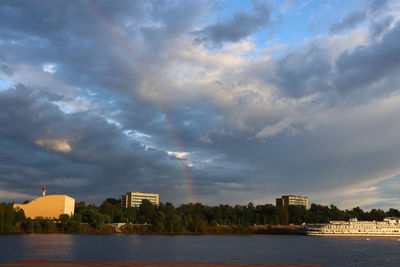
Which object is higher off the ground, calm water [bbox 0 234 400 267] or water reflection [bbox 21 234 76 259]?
water reflection [bbox 21 234 76 259]

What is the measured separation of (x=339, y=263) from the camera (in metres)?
89.3

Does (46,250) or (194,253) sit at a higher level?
(46,250)

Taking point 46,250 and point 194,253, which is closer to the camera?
point 46,250

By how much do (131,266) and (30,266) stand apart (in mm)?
10379

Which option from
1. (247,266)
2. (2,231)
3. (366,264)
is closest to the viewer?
(247,266)

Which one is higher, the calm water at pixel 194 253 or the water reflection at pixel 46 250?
the water reflection at pixel 46 250

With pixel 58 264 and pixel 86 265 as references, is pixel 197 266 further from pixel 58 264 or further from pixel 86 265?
pixel 58 264

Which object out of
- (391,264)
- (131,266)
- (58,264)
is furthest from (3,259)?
(391,264)

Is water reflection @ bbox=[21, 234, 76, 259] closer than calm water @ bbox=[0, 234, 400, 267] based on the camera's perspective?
Yes

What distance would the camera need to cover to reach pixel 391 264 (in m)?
89.7

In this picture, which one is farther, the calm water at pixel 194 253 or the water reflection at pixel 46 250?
the calm water at pixel 194 253

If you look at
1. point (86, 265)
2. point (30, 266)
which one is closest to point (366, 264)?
point (86, 265)

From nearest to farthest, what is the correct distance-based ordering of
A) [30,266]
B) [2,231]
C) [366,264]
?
[30,266], [366,264], [2,231]

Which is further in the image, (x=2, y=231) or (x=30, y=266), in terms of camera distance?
(x=2, y=231)
